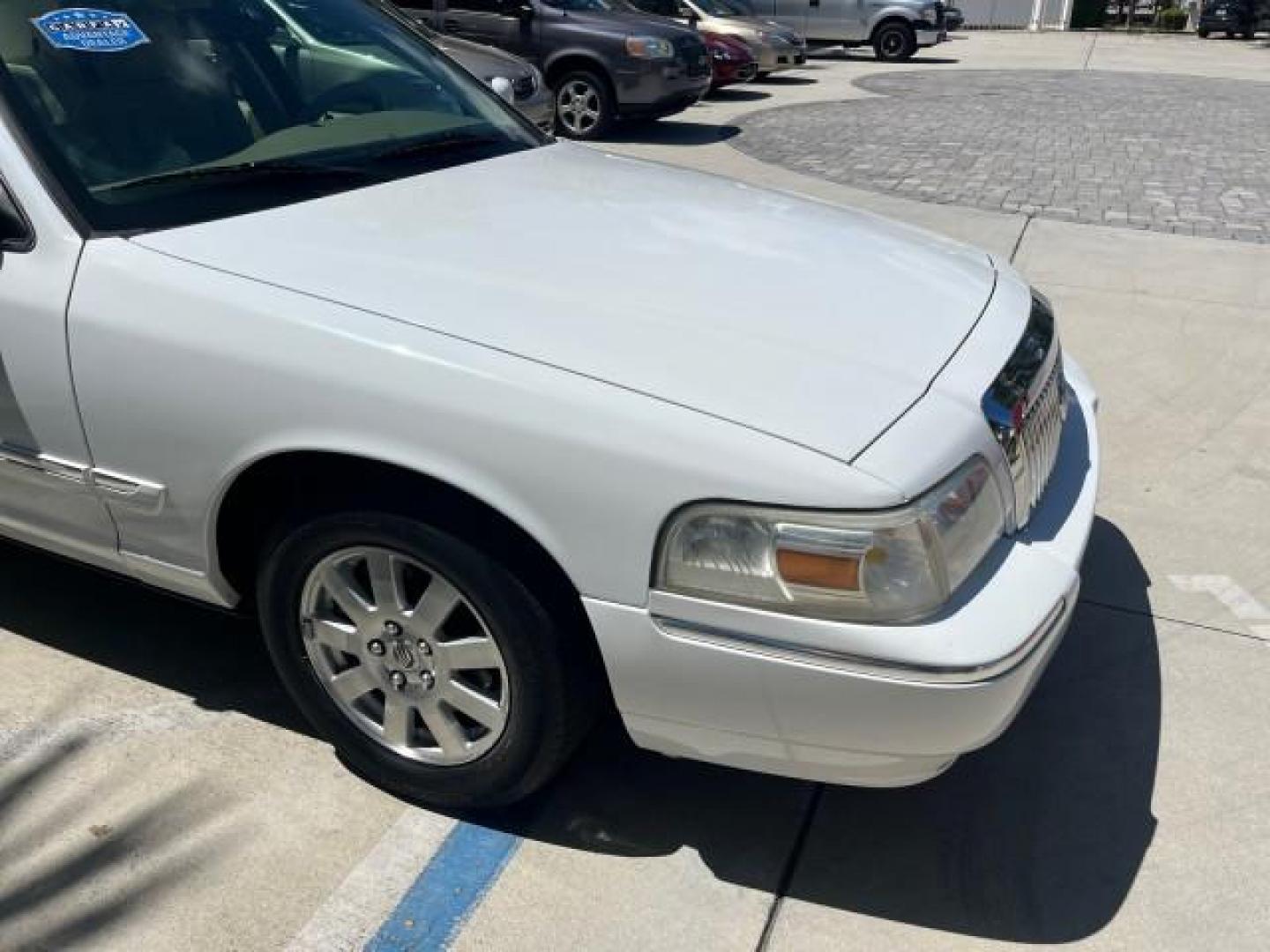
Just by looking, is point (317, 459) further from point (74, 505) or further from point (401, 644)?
point (74, 505)

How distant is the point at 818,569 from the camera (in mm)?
2133

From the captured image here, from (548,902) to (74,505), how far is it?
53.2 inches

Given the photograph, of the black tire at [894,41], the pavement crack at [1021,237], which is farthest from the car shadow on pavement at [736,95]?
the pavement crack at [1021,237]

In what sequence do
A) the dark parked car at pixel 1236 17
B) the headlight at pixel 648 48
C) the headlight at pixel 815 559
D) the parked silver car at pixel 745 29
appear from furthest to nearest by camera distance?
the dark parked car at pixel 1236 17 → the parked silver car at pixel 745 29 → the headlight at pixel 648 48 → the headlight at pixel 815 559

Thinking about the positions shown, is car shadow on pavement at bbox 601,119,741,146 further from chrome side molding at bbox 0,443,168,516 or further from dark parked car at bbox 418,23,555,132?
chrome side molding at bbox 0,443,168,516

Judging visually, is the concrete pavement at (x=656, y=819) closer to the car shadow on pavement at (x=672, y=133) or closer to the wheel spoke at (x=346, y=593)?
the wheel spoke at (x=346, y=593)

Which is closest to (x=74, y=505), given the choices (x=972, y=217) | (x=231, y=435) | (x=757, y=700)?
(x=231, y=435)

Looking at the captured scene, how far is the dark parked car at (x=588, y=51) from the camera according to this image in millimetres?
11469

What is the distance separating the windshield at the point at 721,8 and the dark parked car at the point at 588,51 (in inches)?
188

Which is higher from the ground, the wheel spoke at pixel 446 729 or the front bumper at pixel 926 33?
the wheel spoke at pixel 446 729

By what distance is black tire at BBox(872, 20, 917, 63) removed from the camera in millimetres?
22125

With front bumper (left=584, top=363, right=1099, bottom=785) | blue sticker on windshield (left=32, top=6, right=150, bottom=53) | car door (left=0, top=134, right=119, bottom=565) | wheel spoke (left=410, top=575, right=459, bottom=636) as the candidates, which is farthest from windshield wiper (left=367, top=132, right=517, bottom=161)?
front bumper (left=584, top=363, right=1099, bottom=785)

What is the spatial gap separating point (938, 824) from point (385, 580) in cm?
133

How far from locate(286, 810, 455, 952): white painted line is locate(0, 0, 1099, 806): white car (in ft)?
0.24
